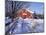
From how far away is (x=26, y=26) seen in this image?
143cm

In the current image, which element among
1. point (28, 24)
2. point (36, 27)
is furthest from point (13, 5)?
point (36, 27)

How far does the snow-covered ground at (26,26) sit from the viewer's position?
1.41m

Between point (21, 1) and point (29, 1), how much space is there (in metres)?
0.13

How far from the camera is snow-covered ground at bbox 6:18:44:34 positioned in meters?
1.41

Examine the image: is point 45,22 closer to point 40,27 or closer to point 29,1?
point 40,27

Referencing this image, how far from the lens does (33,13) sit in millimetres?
1462

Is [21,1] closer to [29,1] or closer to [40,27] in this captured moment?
[29,1]

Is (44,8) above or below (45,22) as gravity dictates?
above

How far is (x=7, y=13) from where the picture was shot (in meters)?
1.41

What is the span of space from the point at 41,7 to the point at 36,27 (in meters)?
0.34

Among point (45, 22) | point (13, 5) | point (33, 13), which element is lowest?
point (45, 22)
